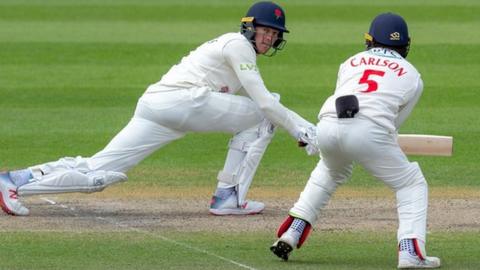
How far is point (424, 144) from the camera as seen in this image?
27.1ft

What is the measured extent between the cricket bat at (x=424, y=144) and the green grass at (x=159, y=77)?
561 mm

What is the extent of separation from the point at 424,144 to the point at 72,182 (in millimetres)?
2383

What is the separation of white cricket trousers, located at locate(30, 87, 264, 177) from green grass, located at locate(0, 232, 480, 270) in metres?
0.72

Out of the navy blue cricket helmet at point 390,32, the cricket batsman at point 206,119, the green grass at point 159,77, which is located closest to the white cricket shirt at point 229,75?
the cricket batsman at point 206,119

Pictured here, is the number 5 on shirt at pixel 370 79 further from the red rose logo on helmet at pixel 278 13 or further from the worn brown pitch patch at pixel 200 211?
the red rose logo on helmet at pixel 278 13

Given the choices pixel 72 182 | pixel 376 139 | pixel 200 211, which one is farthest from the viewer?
pixel 200 211

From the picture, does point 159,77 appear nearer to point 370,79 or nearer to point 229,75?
point 229,75

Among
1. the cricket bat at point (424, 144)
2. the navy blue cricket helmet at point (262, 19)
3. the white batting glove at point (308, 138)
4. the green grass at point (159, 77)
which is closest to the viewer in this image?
the green grass at point (159, 77)

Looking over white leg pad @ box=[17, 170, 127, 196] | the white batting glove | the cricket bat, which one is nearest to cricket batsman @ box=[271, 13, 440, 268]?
the cricket bat

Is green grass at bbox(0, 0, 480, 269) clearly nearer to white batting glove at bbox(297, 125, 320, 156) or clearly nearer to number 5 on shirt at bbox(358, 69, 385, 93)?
white batting glove at bbox(297, 125, 320, 156)

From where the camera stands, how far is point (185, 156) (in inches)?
463

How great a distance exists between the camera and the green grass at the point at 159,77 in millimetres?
7848

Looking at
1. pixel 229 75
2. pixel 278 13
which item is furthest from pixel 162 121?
pixel 278 13

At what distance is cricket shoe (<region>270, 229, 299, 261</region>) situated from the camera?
24.8 ft
